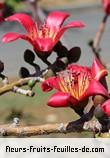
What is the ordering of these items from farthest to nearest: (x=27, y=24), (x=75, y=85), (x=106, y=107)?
(x=27, y=24) < (x=75, y=85) < (x=106, y=107)

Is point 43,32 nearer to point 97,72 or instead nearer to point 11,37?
point 11,37

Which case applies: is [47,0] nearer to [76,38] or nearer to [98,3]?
[98,3]

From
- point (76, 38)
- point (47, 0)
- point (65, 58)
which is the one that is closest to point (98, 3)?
point (47, 0)

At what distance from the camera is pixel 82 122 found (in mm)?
1168

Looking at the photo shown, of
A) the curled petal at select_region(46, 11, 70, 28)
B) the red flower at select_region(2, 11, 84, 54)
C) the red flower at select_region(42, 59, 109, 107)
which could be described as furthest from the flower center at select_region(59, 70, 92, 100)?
the curled petal at select_region(46, 11, 70, 28)

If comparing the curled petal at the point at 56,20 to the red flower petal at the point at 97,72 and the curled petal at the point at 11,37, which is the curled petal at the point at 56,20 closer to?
the curled petal at the point at 11,37

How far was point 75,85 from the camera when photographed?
1250 millimetres

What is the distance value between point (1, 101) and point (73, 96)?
13.1 ft

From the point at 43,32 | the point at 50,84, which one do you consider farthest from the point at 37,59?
the point at 50,84

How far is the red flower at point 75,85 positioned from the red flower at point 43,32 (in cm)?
10

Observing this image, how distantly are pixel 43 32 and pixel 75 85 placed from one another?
0.28 m

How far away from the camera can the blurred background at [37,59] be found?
3688mm

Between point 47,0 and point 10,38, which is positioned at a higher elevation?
point 47,0

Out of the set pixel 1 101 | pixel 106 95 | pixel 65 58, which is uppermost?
pixel 1 101
